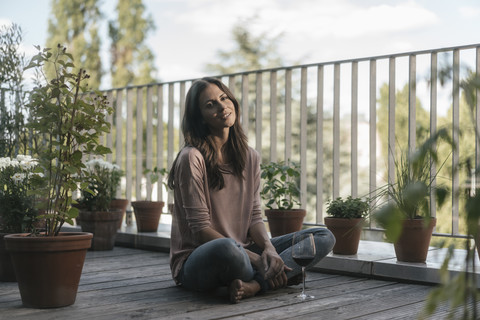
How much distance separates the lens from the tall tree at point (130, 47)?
17797 millimetres

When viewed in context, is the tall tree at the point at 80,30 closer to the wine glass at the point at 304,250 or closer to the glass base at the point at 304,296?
the glass base at the point at 304,296

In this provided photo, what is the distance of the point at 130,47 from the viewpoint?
18031 mm

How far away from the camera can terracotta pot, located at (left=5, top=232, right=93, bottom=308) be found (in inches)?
92.2

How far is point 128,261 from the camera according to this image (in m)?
3.80

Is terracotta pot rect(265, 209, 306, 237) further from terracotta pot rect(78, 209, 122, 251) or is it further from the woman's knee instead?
terracotta pot rect(78, 209, 122, 251)

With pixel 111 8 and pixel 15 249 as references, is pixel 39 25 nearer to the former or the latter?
pixel 111 8

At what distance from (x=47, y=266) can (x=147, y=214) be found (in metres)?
2.17

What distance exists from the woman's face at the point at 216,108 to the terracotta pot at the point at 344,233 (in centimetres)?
96


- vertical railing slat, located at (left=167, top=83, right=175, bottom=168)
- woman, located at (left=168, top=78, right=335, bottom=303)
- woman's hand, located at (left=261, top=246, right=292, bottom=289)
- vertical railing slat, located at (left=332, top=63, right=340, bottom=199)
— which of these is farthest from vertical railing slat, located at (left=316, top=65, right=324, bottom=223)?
vertical railing slat, located at (left=167, top=83, right=175, bottom=168)

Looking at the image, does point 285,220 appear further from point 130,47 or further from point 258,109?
point 130,47

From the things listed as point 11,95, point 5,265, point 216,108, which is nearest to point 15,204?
point 5,265

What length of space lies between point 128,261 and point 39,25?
614 inches

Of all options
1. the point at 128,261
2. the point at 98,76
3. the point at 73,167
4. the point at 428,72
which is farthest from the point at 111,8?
the point at 428,72

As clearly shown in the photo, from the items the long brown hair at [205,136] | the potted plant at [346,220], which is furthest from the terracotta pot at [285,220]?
the long brown hair at [205,136]
